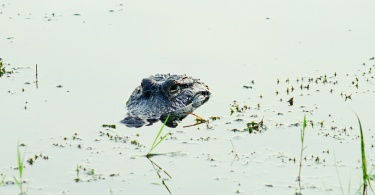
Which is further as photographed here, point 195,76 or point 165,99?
point 195,76

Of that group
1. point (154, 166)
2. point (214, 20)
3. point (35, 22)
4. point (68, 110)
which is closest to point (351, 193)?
point (154, 166)

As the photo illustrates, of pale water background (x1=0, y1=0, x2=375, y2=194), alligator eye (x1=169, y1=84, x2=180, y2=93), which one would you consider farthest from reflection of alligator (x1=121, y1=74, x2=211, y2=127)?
pale water background (x1=0, y1=0, x2=375, y2=194)

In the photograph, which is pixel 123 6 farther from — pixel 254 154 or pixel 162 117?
pixel 254 154

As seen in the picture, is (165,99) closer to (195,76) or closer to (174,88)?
(174,88)

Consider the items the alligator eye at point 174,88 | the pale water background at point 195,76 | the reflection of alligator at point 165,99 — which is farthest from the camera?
the alligator eye at point 174,88

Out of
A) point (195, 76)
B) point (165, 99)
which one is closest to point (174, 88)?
point (165, 99)

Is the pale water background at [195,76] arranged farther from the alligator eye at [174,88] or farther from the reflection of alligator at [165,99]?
the alligator eye at [174,88]

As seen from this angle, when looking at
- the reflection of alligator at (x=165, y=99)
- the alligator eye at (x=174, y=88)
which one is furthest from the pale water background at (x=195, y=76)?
the alligator eye at (x=174, y=88)
